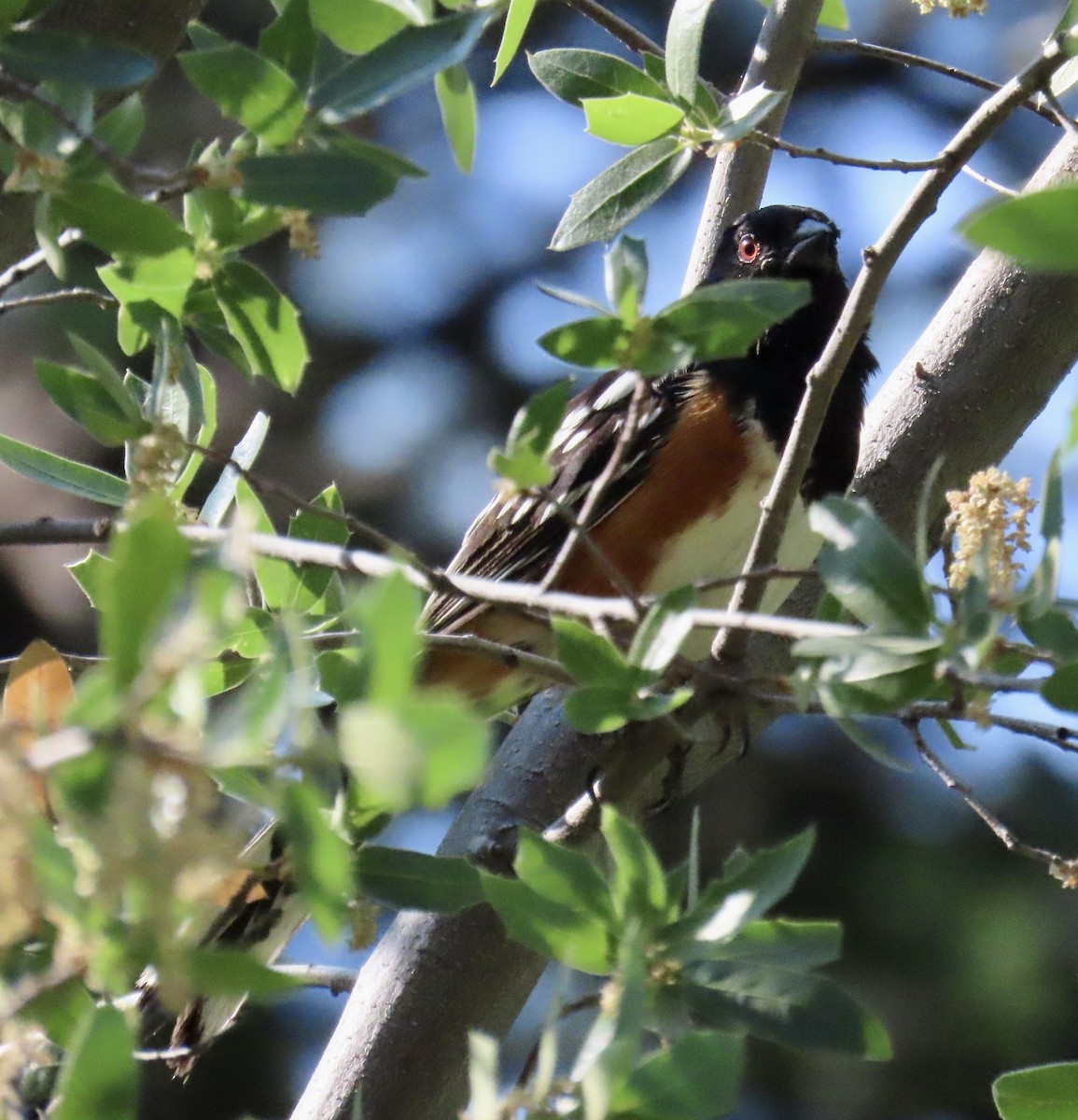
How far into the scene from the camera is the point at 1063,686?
114cm

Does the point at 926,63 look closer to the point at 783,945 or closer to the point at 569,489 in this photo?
the point at 569,489

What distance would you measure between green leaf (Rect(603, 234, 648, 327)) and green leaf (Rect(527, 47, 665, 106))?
1.59 ft

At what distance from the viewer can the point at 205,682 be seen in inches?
63.8

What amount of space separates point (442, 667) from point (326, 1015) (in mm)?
2021

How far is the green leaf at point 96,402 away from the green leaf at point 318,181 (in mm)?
369

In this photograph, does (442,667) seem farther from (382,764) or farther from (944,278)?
(944,278)

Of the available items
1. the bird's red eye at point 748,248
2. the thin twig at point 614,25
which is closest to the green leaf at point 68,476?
the thin twig at point 614,25

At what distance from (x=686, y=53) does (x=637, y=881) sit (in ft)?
2.92

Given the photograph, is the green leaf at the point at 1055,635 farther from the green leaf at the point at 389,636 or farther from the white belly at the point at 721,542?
the white belly at the point at 721,542

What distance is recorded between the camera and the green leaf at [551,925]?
1.20 meters

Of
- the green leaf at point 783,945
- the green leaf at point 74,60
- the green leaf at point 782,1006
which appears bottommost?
the green leaf at point 782,1006

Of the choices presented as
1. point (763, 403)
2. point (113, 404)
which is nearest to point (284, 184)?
point (113, 404)

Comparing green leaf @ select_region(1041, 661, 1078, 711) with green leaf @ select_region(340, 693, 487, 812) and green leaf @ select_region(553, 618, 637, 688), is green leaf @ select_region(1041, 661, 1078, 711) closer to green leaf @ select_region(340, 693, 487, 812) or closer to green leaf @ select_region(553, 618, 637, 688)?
green leaf @ select_region(553, 618, 637, 688)

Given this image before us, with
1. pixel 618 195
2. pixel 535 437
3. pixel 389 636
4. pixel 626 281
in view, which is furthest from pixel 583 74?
pixel 389 636
